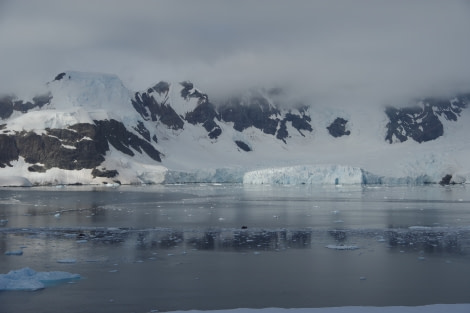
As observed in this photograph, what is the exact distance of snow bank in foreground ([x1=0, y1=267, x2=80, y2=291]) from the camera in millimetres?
14633

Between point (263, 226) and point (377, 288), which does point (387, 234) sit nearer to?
point (263, 226)

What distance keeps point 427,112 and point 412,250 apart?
168798 millimetres

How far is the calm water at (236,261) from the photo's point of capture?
45.6 feet

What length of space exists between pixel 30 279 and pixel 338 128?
15965 centimetres

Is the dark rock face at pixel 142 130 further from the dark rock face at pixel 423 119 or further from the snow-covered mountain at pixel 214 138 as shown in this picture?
the dark rock face at pixel 423 119

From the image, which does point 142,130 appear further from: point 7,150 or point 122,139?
point 7,150

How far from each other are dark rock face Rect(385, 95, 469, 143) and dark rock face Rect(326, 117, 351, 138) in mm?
12301

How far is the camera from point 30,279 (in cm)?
1513

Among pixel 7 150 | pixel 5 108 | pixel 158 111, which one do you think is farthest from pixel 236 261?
pixel 158 111

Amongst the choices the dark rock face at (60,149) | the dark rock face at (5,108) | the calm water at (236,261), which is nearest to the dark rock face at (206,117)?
the dark rock face at (60,149)

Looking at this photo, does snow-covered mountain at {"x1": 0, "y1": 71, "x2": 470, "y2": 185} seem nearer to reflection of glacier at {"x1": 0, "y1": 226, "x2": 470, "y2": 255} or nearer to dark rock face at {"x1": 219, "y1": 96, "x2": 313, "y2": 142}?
dark rock face at {"x1": 219, "y1": 96, "x2": 313, "y2": 142}

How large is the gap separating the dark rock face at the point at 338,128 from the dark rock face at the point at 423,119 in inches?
484

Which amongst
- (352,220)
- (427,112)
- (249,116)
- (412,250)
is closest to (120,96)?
(249,116)

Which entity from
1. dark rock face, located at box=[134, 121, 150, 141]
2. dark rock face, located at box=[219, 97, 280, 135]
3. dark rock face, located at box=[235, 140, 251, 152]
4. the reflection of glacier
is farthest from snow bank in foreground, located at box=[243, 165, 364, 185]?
dark rock face, located at box=[219, 97, 280, 135]
